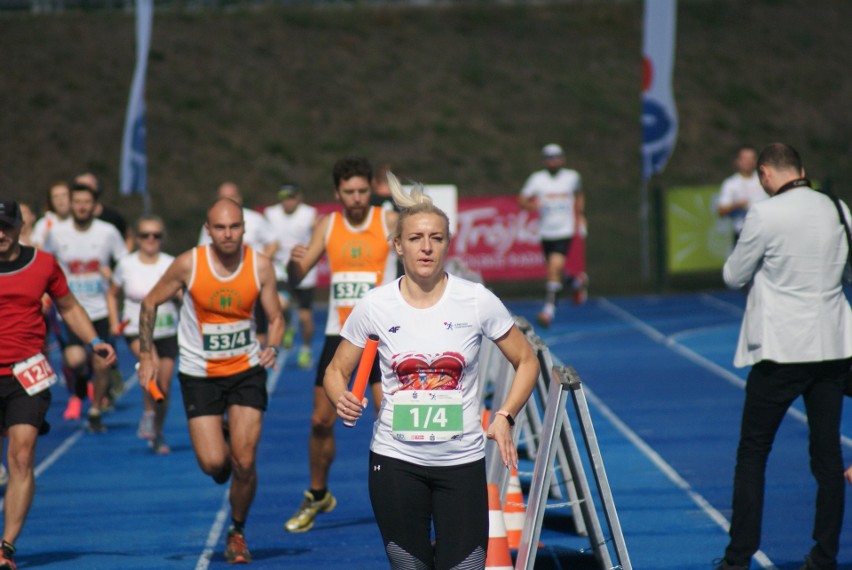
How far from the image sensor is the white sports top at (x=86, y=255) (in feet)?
42.7

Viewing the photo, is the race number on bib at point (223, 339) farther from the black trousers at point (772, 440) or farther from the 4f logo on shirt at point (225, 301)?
the black trousers at point (772, 440)

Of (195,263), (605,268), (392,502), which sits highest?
(195,263)

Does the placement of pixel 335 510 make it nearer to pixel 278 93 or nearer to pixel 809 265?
pixel 809 265

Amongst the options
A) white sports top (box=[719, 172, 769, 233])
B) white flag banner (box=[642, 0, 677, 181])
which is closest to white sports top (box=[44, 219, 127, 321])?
white sports top (box=[719, 172, 769, 233])

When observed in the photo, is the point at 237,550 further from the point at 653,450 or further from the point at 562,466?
the point at 653,450

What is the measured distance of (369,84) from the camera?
4594 centimetres

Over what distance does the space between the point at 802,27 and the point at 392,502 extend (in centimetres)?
5043

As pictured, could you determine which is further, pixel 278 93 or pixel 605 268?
pixel 278 93

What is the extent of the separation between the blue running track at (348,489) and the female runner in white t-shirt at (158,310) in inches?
11.4

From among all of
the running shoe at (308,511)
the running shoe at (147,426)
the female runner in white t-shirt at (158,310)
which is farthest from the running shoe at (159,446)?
the running shoe at (308,511)

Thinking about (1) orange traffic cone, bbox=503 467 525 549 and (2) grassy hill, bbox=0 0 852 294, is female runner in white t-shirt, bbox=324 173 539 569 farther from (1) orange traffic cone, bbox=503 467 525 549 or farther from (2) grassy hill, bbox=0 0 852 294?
(2) grassy hill, bbox=0 0 852 294

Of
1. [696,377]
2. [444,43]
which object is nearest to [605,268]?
[696,377]

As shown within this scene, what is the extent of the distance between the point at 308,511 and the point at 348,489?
1.17 metres

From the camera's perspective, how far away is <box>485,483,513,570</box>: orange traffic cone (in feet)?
21.0
